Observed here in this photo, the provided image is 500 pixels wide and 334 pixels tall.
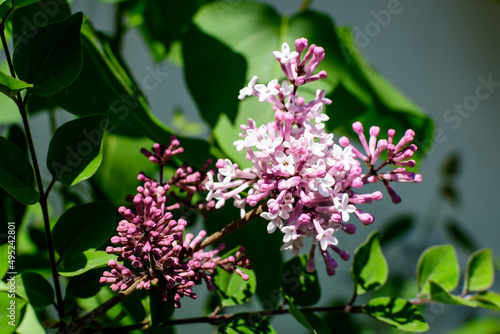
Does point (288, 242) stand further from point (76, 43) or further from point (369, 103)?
point (369, 103)

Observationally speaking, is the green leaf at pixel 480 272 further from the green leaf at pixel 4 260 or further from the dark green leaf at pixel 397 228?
the dark green leaf at pixel 397 228

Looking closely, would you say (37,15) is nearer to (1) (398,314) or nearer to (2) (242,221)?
(2) (242,221)

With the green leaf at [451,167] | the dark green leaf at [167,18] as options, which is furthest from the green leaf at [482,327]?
the dark green leaf at [167,18]

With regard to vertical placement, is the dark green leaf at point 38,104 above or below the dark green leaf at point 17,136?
below

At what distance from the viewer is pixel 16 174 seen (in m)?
0.29

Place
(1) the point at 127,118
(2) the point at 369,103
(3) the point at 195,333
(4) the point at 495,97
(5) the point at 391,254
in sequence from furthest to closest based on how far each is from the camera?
(4) the point at 495,97 → (5) the point at 391,254 → (3) the point at 195,333 → (2) the point at 369,103 → (1) the point at 127,118

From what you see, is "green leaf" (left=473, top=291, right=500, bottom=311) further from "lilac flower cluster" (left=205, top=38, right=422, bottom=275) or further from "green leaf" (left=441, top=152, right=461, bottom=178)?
"green leaf" (left=441, top=152, right=461, bottom=178)

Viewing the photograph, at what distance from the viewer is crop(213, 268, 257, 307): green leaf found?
1.16 ft

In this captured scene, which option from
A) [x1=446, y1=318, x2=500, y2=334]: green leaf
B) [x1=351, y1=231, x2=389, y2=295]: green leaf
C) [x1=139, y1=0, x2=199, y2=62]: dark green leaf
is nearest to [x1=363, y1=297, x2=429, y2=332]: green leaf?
[x1=351, y1=231, x2=389, y2=295]: green leaf

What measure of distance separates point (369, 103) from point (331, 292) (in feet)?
3.07

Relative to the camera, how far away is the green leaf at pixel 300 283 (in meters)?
0.37

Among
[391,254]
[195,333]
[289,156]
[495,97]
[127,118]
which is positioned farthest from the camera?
[495,97]

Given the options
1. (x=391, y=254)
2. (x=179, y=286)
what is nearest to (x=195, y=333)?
(x=391, y=254)

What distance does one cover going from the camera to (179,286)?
281mm
